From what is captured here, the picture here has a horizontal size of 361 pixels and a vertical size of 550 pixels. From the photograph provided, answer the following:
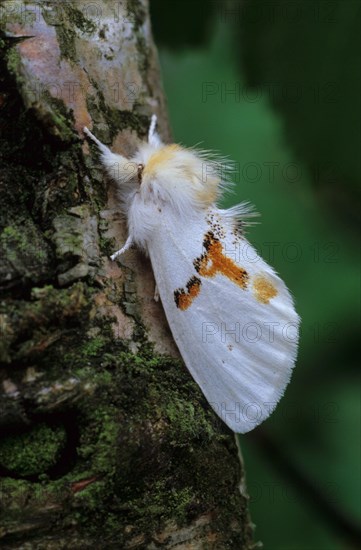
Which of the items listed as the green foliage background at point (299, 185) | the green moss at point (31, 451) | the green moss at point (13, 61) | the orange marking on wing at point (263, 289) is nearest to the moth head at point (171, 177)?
the orange marking on wing at point (263, 289)

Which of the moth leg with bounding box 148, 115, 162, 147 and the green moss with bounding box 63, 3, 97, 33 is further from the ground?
the green moss with bounding box 63, 3, 97, 33

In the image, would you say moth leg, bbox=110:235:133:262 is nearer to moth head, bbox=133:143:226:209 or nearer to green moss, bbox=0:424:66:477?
moth head, bbox=133:143:226:209

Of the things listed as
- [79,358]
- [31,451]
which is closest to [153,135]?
[79,358]

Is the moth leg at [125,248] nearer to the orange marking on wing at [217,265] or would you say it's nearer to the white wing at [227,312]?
the white wing at [227,312]

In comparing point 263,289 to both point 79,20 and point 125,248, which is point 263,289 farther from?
point 79,20

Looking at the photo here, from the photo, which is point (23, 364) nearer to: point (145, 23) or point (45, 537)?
point (45, 537)

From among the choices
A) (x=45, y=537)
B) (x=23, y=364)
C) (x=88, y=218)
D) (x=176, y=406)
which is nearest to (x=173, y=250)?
(x=88, y=218)

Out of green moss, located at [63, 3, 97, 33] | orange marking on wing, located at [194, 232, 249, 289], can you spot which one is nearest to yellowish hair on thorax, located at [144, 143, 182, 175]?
orange marking on wing, located at [194, 232, 249, 289]

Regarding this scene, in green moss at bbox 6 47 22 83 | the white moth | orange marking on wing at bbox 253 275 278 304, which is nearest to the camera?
green moss at bbox 6 47 22 83
